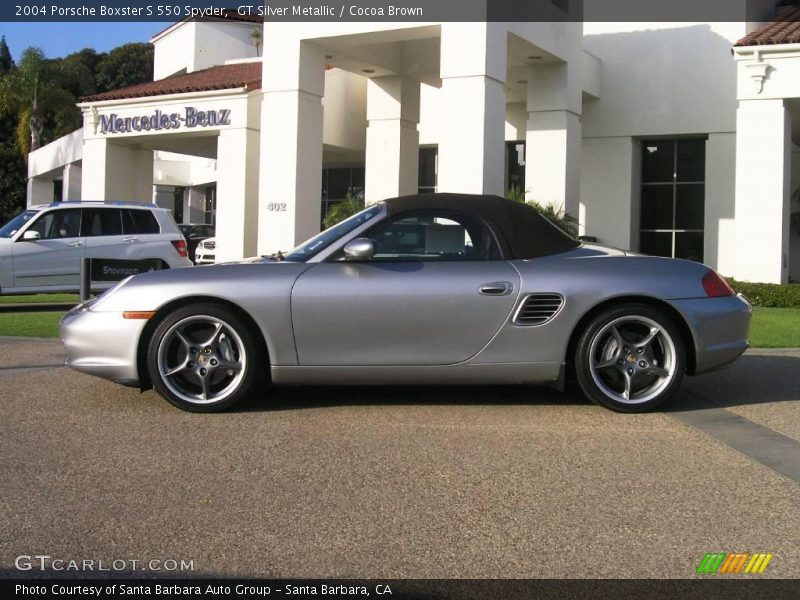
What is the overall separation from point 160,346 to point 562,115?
1485 centimetres

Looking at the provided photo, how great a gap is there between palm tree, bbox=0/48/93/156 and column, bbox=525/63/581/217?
28798 mm

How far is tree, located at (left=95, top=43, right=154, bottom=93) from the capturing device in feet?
237

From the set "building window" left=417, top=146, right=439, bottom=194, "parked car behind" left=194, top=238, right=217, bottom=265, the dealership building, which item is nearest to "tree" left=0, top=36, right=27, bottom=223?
"parked car behind" left=194, top=238, right=217, bottom=265

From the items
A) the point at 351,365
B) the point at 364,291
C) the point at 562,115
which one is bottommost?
the point at 351,365

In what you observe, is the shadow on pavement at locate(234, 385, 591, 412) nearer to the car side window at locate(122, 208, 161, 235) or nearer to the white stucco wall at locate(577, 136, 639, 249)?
the car side window at locate(122, 208, 161, 235)

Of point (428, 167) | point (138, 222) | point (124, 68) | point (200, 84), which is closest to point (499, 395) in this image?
point (138, 222)

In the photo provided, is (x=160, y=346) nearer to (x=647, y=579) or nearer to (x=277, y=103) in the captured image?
(x=647, y=579)

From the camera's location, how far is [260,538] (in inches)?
141

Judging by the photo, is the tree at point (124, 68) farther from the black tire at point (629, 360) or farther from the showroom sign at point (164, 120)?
the black tire at point (629, 360)

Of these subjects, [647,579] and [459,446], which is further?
[459,446]

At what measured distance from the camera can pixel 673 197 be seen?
2298 centimetres

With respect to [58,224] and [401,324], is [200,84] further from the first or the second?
[401,324]

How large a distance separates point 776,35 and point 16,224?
14538mm

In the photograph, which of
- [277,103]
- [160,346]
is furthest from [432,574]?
[277,103]
